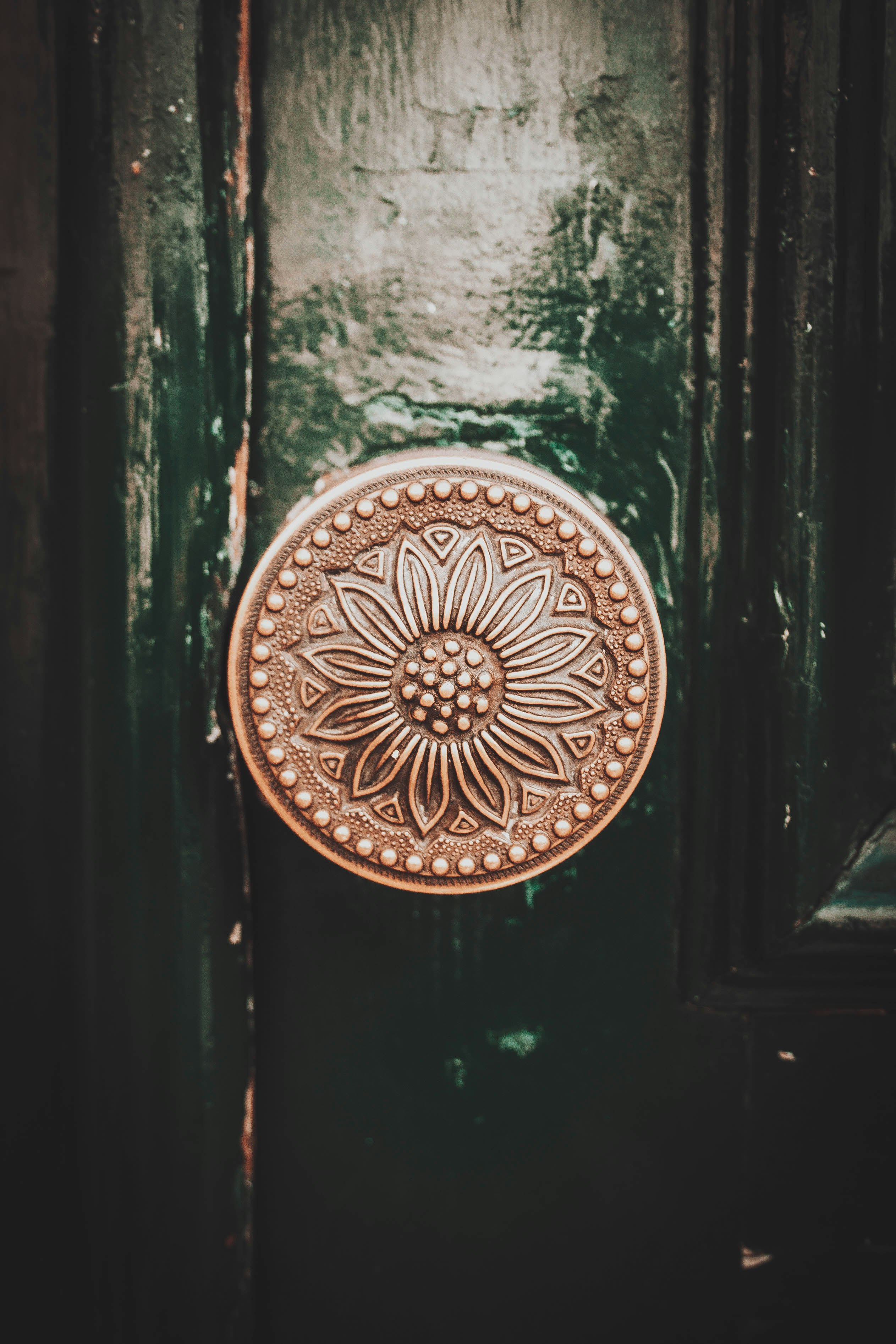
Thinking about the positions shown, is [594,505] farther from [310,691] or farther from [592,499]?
[310,691]

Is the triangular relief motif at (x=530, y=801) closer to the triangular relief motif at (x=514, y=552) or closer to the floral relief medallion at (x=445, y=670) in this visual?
the floral relief medallion at (x=445, y=670)

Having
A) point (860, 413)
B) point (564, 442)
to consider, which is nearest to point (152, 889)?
point (564, 442)

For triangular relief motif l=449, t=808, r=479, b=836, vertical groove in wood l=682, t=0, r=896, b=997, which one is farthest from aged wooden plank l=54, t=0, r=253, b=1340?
vertical groove in wood l=682, t=0, r=896, b=997

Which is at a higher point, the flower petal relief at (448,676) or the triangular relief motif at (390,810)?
the flower petal relief at (448,676)

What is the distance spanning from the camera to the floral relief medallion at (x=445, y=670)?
313mm

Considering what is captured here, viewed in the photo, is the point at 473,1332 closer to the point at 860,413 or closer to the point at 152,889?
the point at 152,889

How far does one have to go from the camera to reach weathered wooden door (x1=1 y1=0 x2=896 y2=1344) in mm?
317

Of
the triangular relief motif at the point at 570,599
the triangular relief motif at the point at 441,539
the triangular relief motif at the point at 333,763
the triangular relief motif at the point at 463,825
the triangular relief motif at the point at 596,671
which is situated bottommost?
the triangular relief motif at the point at 463,825

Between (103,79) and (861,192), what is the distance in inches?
14.0

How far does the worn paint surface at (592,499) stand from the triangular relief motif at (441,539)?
0.19 feet

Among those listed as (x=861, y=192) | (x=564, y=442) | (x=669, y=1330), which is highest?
(x=861, y=192)

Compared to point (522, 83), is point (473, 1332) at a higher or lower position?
lower

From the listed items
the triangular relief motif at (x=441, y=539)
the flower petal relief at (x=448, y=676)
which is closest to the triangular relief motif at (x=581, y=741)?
the flower petal relief at (x=448, y=676)

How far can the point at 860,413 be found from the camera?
1.12 feet
